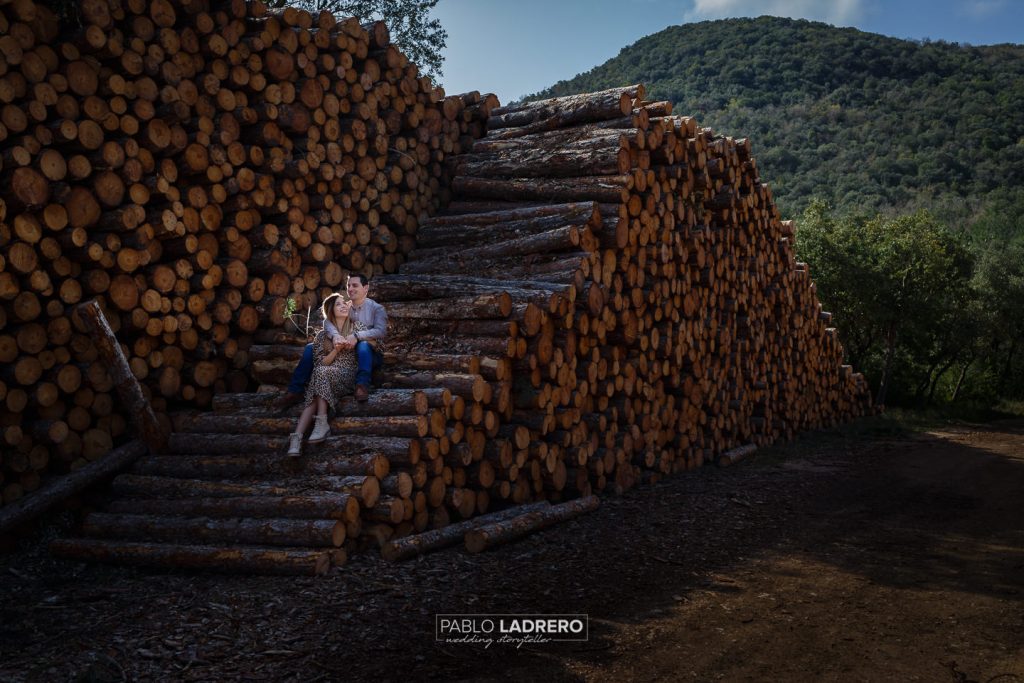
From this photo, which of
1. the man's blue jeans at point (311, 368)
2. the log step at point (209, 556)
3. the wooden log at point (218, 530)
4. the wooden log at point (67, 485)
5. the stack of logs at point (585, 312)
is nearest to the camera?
the log step at point (209, 556)

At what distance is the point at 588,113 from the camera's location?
973cm

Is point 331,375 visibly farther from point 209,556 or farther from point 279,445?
point 209,556

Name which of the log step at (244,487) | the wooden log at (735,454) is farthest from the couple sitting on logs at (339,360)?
the wooden log at (735,454)

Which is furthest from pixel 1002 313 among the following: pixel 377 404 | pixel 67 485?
pixel 67 485

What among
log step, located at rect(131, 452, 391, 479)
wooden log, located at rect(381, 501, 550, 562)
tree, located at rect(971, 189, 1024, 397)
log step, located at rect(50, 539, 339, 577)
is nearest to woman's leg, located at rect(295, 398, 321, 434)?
log step, located at rect(131, 452, 391, 479)

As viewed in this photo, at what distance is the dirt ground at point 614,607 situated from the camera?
392 cm

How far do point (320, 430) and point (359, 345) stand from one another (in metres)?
0.86

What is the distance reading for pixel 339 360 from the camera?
6.68m

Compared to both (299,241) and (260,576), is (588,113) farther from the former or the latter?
(260,576)

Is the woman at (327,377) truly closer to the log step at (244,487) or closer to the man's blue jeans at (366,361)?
the man's blue jeans at (366,361)

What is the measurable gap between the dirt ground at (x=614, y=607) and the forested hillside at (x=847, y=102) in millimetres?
25133

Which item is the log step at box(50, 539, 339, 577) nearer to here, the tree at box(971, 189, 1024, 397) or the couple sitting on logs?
the couple sitting on logs

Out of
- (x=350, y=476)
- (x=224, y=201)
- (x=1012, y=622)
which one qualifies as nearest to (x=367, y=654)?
(x=350, y=476)

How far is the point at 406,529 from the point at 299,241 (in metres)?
3.47
